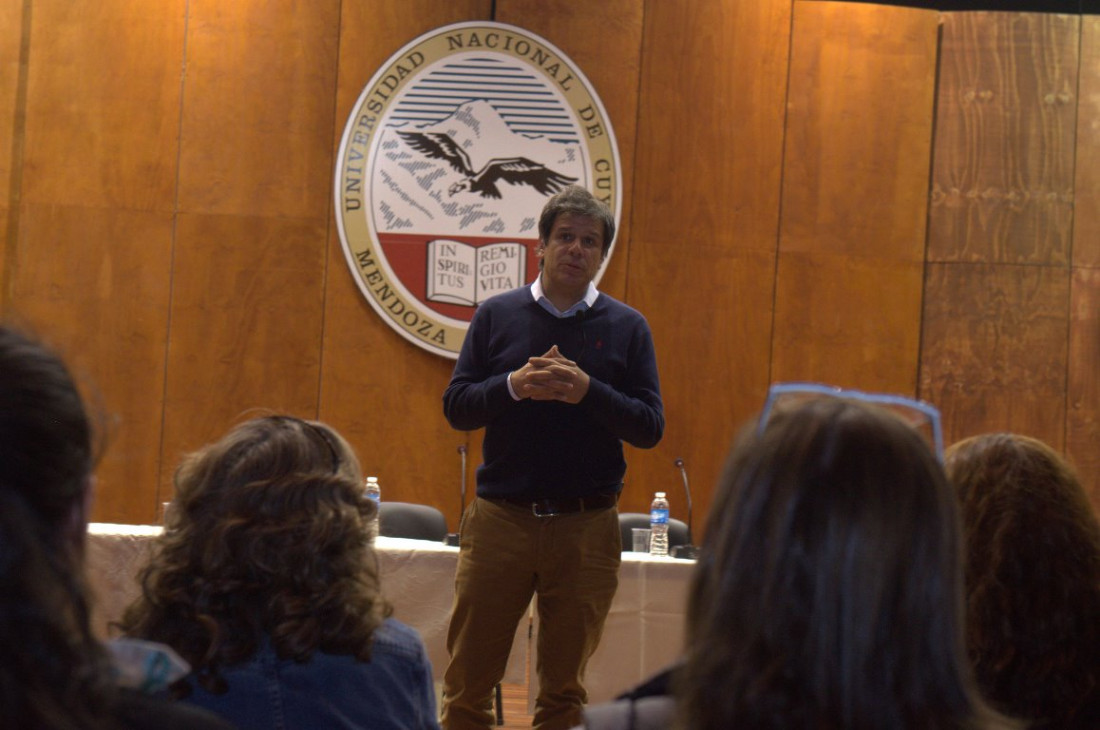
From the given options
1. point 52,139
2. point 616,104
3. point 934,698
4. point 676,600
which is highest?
point 616,104

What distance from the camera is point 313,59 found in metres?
5.38

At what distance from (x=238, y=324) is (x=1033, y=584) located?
14.5 feet

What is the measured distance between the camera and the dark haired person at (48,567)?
70 centimetres

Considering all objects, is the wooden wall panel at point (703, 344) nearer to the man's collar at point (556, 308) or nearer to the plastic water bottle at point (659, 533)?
the plastic water bottle at point (659, 533)

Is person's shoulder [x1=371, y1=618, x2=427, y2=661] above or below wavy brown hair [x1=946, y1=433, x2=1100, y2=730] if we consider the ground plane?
below

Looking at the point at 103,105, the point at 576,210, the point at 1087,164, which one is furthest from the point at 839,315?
the point at 103,105

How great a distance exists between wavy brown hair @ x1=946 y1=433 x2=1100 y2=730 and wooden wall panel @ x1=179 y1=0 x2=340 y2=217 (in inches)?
169

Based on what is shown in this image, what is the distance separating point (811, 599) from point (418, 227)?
4.68 meters

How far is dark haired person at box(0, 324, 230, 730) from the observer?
70 cm

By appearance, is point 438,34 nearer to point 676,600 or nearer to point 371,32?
point 371,32

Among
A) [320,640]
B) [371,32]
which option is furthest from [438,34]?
[320,640]

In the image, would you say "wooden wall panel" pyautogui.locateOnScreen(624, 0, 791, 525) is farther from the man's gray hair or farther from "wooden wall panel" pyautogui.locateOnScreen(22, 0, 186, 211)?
"wooden wall panel" pyautogui.locateOnScreen(22, 0, 186, 211)

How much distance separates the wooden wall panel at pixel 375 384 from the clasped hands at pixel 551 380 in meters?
2.38

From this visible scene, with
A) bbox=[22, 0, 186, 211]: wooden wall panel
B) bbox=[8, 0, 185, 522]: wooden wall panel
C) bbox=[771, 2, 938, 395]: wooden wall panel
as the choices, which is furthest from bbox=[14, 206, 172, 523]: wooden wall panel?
bbox=[771, 2, 938, 395]: wooden wall panel
